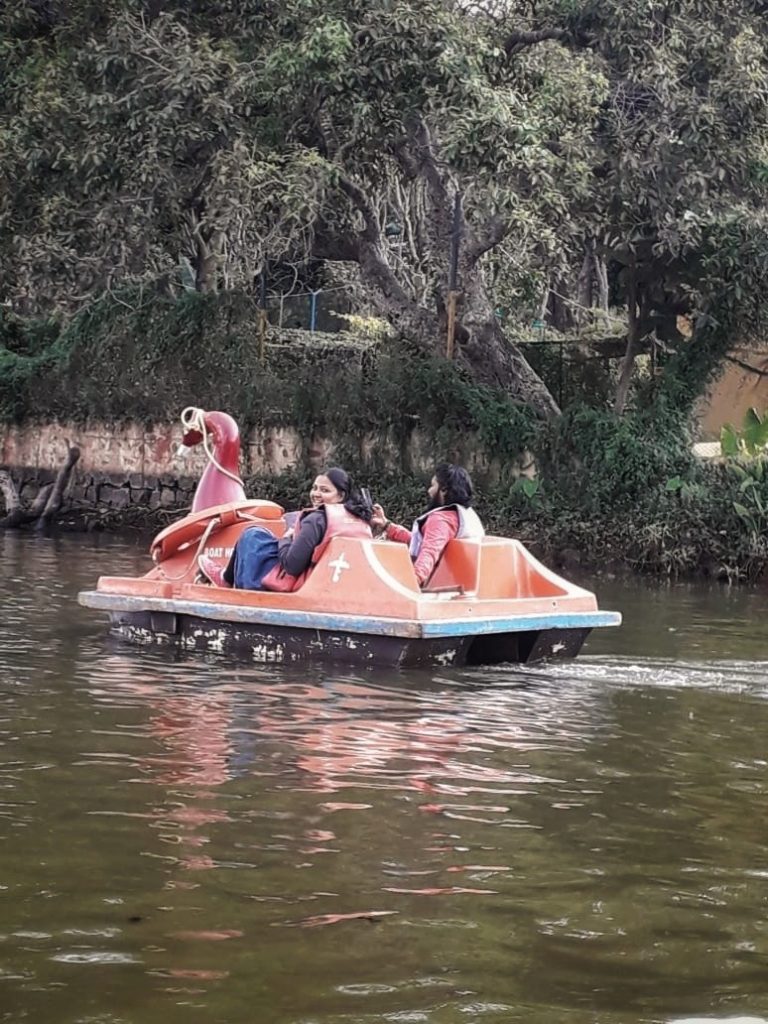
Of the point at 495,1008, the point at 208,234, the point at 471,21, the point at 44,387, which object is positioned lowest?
the point at 495,1008

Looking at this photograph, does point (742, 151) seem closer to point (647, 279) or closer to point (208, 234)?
point (647, 279)

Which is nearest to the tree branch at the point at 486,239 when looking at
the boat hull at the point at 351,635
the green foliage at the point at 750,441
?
the green foliage at the point at 750,441

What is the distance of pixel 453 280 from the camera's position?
1997 cm

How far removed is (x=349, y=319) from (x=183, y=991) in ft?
79.5

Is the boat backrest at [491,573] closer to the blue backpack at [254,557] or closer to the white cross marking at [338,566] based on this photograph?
the white cross marking at [338,566]

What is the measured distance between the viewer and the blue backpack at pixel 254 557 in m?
10.5

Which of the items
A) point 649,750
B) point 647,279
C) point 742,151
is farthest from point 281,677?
point 647,279

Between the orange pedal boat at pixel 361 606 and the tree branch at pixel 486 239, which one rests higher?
the tree branch at pixel 486 239

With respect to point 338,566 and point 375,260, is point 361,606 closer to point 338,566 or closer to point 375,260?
point 338,566

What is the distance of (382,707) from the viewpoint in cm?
856

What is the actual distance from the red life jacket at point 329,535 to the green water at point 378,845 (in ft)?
2.42

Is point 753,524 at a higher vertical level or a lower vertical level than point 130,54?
lower

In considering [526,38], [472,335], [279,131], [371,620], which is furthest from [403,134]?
[371,620]

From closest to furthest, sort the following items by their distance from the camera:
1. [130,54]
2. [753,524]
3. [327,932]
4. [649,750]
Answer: [327,932], [649,750], [130,54], [753,524]
